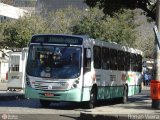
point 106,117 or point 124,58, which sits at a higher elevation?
point 124,58

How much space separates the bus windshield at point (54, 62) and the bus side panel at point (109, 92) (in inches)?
104

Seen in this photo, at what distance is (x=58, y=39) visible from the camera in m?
21.0

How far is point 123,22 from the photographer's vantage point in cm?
6266

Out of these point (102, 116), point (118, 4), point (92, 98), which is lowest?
point (102, 116)

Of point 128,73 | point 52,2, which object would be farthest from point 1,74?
A: point 52,2

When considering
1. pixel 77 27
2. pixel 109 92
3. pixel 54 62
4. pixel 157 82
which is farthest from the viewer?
pixel 77 27

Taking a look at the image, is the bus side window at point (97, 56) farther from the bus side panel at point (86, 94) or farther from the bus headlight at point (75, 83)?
the bus headlight at point (75, 83)

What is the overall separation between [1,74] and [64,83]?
4791 centimetres

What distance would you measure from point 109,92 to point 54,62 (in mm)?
4570

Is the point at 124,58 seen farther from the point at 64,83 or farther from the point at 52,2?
the point at 52,2

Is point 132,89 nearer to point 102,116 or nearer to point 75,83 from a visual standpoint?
point 75,83

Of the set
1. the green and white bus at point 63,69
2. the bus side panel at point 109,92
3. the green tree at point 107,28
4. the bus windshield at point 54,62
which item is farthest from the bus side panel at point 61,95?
the green tree at point 107,28

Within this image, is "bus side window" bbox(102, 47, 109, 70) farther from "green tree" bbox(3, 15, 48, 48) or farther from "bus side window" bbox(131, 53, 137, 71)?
"green tree" bbox(3, 15, 48, 48)

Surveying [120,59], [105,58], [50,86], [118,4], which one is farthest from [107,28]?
[50,86]
